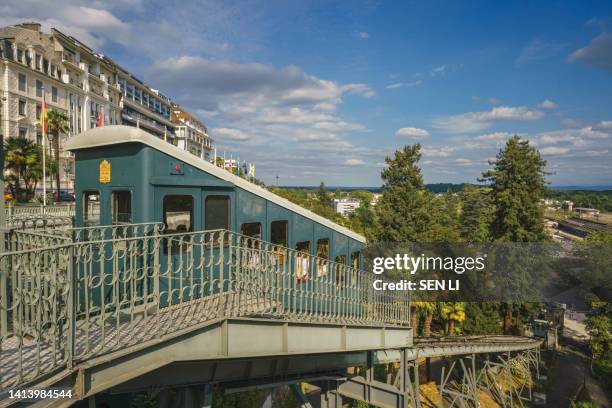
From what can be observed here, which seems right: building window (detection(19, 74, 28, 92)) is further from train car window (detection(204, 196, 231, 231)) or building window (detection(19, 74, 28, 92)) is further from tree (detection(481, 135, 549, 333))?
tree (detection(481, 135, 549, 333))

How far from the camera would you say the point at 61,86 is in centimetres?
4884

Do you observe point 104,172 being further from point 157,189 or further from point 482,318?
point 482,318

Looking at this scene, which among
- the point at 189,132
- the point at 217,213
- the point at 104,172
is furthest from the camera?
the point at 189,132

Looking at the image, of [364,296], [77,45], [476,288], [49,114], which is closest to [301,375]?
[364,296]

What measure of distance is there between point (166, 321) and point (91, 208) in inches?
164

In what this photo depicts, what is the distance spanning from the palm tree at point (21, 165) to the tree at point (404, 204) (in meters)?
34.6

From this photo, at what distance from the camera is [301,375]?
30.7ft

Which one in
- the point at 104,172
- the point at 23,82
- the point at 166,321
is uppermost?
the point at 23,82

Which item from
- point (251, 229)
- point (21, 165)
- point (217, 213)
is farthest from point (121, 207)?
point (21, 165)

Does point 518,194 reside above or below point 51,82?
below

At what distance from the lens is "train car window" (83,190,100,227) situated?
7682 mm

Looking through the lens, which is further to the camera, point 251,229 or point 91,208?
point 251,229

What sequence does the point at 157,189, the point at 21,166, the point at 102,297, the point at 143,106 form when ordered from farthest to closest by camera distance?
the point at 143,106 < the point at 21,166 < the point at 157,189 < the point at 102,297

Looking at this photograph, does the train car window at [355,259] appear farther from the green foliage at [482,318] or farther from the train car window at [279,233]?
the green foliage at [482,318]
